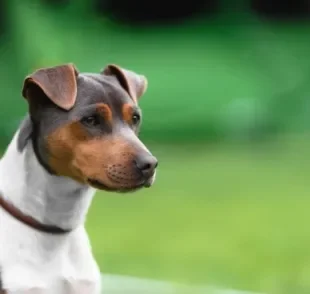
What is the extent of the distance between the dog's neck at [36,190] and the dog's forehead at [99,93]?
14cm

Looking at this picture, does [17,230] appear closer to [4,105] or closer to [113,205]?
[113,205]

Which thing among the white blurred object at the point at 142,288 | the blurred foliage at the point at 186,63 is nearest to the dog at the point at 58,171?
the white blurred object at the point at 142,288

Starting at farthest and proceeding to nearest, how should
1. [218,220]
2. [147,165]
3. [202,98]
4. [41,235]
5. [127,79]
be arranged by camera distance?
1. [202,98]
2. [218,220]
3. [127,79]
4. [41,235]
5. [147,165]

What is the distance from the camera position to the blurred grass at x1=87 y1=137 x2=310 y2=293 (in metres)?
3.85

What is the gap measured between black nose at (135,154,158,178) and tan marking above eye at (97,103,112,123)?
0.42 ft

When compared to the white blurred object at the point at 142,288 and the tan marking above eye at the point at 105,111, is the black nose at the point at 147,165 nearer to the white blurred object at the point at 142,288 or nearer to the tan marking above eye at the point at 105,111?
the tan marking above eye at the point at 105,111

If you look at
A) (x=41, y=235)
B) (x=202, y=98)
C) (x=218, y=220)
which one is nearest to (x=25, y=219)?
(x=41, y=235)

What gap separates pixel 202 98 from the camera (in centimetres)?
594

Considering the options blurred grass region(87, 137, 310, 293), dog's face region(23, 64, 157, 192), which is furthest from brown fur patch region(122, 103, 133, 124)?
blurred grass region(87, 137, 310, 293)

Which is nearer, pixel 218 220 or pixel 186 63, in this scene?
pixel 218 220

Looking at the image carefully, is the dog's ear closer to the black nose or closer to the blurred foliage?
the black nose

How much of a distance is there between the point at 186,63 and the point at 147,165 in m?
4.06

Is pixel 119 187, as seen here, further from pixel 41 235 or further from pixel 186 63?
pixel 186 63

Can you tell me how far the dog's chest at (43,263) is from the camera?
6.64 ft
